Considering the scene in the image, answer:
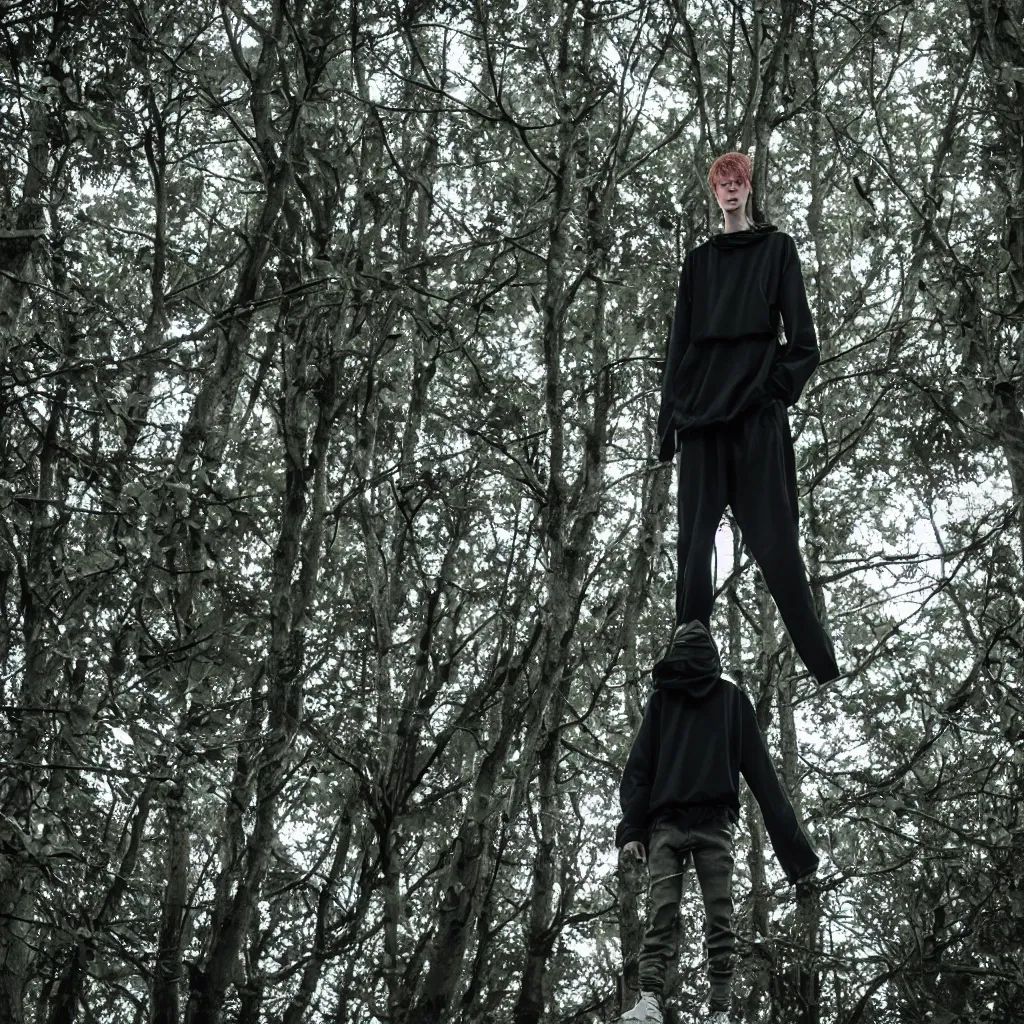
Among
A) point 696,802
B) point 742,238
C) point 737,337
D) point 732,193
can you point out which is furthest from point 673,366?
point 696,802

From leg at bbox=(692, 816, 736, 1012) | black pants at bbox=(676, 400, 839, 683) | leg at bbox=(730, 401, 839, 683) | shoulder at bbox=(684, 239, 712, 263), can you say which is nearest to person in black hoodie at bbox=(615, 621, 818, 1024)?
leg at bbox=(692, 816, 736, 1012)

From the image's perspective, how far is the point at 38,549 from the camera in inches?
298

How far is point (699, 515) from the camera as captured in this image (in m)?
3.67

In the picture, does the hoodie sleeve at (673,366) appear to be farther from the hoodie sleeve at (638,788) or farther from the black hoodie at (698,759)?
the hoodie sleeve at (638,788)

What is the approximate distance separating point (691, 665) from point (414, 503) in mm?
6398

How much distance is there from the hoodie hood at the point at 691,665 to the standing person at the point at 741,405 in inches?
2.1

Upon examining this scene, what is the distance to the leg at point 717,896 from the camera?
139 inches

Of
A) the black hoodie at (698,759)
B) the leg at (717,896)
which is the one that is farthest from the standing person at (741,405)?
the leg at (717,896)

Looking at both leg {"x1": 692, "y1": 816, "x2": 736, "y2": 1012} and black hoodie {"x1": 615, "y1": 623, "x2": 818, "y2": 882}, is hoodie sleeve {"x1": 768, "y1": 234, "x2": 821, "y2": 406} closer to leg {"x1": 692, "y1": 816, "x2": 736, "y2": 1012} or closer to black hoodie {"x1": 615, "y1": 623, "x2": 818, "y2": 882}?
black hoodie {"x1": 615, "y1": 623, "x2": 818, "y2": 882}

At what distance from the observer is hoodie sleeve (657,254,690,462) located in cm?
385

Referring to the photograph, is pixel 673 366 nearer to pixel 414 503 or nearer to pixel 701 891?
pixel 701 891

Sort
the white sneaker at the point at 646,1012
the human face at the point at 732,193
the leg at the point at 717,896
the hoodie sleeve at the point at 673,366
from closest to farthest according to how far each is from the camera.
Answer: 1. the white sneaker at the point at 646,1012
2. the leg at the point at 717,896
3. the hoodie sleeve at the point at 673,366
4. the human face at the point at 732,193

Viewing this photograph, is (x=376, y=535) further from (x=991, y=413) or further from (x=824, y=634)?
(x=824, y=634)

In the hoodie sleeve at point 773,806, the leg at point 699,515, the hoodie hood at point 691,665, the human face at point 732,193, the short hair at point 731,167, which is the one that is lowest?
the hoodie sleeve at point 773,806
